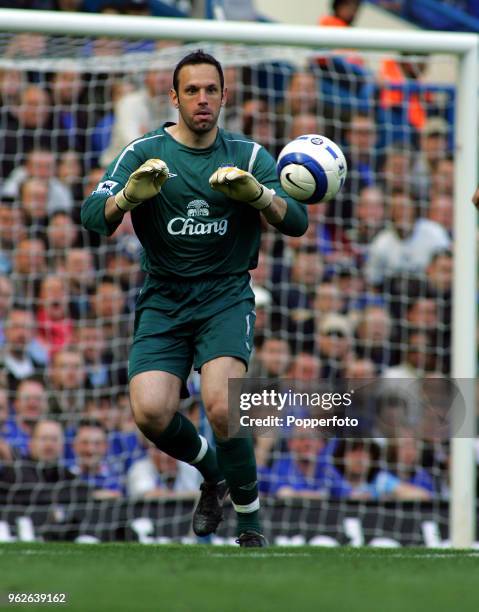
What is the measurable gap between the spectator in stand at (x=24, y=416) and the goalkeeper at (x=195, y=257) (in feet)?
11.8

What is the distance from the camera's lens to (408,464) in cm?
1048

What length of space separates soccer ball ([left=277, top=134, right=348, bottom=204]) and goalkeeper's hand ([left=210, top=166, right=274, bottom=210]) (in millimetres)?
236

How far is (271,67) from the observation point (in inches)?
452

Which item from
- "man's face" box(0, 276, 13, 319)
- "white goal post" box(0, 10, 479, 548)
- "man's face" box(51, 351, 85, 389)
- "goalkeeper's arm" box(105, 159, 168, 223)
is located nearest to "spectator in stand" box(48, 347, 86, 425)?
"man's face" box(51, 351, 85, 389)

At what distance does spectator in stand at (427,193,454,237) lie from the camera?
11.6m

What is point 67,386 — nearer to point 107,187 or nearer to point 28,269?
point 28,269

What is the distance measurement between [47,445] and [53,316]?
1189 mm

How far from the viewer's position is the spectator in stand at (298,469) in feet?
33.9

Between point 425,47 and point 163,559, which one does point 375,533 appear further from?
point 163,559

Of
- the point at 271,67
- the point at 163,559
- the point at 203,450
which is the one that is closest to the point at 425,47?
the point at 271,67

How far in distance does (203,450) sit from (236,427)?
1.77ft

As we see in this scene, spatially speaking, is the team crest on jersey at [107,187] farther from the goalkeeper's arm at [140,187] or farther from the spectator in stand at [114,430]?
the spectator in stand at [114,430]

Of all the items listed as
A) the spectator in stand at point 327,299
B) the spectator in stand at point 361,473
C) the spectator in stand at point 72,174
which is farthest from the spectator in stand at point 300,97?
the spectator in stand at point 361,473

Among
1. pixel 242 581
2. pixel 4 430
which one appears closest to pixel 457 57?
pixel 4 430
